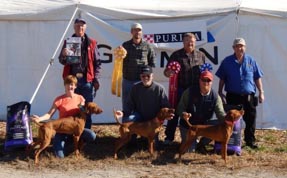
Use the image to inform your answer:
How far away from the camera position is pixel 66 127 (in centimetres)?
673

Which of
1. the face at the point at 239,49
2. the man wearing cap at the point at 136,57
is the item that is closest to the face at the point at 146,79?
the man wearing cap at the point at 136,57

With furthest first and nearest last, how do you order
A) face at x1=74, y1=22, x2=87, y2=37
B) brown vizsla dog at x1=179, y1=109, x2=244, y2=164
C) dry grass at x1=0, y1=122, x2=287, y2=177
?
face at x1=74, y1=22, x2=87, y2=37 → brown vizsla dog at x1=179, y1=109, x2=244, y2=164 → dry grass at x1=0, y1=122, x2=287, y2=177

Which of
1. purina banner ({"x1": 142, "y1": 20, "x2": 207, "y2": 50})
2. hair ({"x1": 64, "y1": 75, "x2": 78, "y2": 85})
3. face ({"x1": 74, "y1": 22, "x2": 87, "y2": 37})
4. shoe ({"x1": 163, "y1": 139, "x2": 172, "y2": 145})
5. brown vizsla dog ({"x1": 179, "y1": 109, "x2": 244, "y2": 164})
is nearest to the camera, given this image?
brown vizsla dog ({"x1": 179, "y1": 109, "x2": 244, "y2": 164})

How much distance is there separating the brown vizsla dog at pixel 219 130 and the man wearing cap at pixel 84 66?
1412mm

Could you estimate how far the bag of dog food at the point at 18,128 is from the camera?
22.9 ft

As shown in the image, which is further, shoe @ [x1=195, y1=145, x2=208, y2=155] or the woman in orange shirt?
shoe @ [x1=195, y1=145, x2=208, y2=155]

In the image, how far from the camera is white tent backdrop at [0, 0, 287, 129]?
8.57 m

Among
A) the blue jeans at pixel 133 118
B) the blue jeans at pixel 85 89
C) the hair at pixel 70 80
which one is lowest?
the blue jeans at pixel 133 118

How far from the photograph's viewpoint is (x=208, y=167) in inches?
255

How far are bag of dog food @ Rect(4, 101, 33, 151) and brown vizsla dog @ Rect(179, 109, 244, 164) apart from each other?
199cm

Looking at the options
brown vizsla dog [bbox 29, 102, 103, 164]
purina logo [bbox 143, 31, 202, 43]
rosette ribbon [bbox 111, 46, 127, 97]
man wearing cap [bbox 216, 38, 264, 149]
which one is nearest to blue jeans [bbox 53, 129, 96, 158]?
brown vizsla dog [bbox 29, 102, 103, 164]

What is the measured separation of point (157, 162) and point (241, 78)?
1.55m

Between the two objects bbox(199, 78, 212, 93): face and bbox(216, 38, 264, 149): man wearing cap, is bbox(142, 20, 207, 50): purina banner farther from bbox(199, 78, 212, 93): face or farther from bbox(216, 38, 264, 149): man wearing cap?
bbox(199, 78, 212, 93): face

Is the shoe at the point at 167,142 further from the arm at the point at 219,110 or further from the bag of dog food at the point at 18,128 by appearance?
the bag of dog food at the point at 18,128
